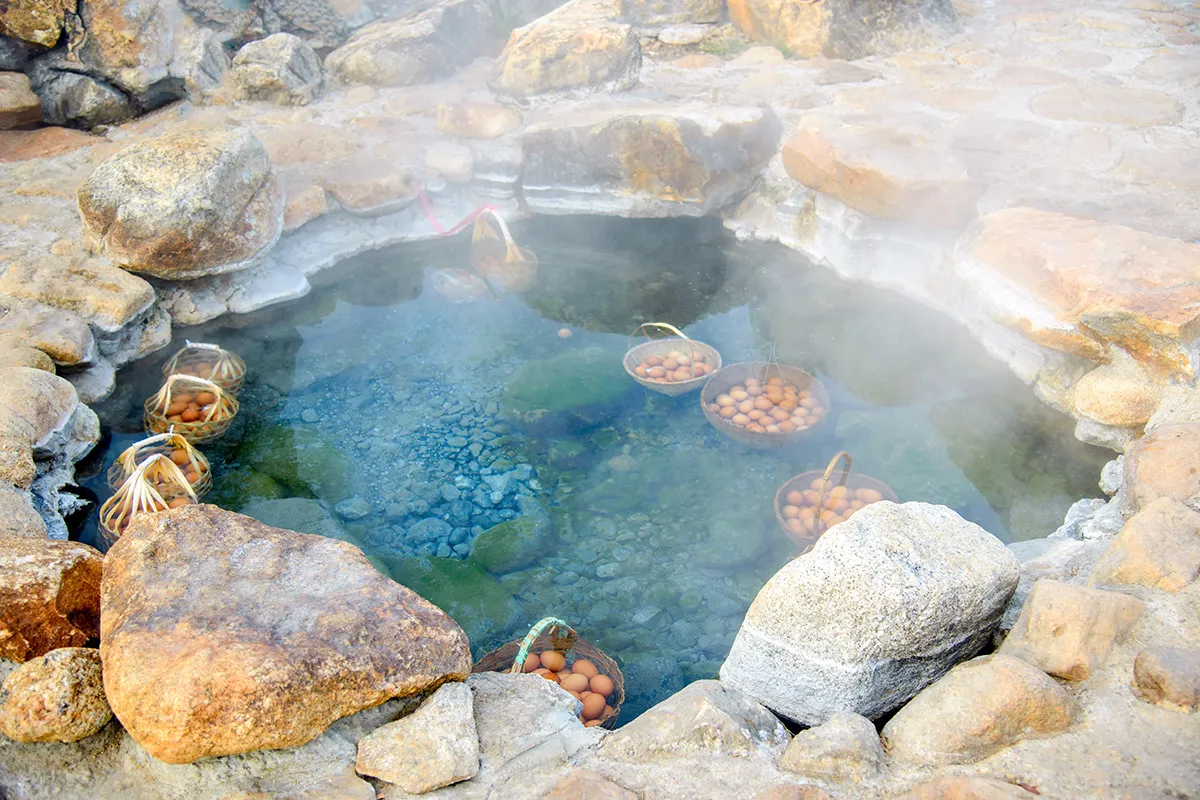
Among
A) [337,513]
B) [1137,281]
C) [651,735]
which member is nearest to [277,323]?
[337,513]

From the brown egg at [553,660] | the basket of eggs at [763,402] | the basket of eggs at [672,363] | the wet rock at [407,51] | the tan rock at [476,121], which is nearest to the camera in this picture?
the brown egg at [553,660]

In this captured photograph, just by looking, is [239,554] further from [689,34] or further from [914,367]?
[689,34]

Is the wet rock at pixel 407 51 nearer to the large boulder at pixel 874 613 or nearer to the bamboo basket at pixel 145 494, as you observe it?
the bamboo basket at pixel 145 494

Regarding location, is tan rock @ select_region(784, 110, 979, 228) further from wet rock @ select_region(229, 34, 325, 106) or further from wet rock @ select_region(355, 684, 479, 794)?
wet rock @ select_region(229, 34, 325, 106)

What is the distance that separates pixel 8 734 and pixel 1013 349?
5233 millimetres

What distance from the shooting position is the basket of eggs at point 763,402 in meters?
4.44

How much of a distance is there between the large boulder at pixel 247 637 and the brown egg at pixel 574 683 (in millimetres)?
738

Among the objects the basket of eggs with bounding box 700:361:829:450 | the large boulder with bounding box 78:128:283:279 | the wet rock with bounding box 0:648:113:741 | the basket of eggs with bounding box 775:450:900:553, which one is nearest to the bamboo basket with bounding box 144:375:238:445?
the large boulder with bounding box 78:128:283:279

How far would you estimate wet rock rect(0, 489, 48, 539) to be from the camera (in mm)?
3201

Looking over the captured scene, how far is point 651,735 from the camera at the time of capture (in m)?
2.37

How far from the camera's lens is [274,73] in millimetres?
7160

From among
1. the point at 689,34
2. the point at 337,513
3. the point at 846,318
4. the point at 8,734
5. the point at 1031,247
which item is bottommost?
the point at 337,513

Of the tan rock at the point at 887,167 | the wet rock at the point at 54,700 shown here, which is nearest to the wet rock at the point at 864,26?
the tan rock at the point at 887,167

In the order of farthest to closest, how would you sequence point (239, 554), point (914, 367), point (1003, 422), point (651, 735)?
point (914, 367) → point (1003, 422) → point (239, 554) → point (651, 735)
